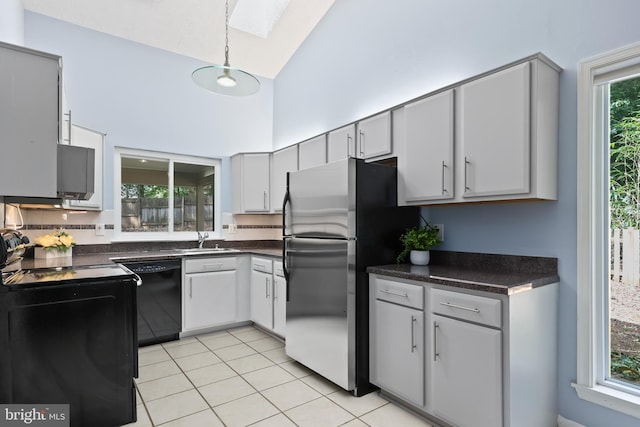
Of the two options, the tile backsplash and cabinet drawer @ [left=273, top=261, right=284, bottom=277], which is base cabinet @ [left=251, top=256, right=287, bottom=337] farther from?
the tile backsplash

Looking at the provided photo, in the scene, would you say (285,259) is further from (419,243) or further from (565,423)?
(565,423)

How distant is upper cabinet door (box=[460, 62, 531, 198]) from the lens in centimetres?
193

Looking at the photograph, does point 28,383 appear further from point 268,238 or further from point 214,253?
point 268,238

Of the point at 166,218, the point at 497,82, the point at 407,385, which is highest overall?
the point at 497,82

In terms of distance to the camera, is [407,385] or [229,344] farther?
[229,344]

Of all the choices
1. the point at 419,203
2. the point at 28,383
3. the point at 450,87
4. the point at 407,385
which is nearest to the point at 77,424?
the point at 28,383

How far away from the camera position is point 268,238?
191 inches

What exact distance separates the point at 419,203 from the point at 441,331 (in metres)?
0.91

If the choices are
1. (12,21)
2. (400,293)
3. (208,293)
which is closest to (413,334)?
(400,293)

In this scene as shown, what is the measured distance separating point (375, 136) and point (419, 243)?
1.01m

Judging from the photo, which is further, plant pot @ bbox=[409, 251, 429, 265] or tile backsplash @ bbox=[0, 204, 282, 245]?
tile backsplash @ bbox=[0, 204, 282, 245]

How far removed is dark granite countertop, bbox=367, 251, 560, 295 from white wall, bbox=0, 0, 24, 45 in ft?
9.65

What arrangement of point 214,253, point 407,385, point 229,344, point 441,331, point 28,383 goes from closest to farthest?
point 28,383
point 441,331
point 407,385
point 229,344
point 214,253

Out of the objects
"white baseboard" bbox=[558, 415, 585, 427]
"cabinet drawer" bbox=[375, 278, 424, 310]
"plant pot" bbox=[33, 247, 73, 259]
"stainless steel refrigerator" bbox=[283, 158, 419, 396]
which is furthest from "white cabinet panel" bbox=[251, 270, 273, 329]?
"white baseboard" bbox=[558, 415, 585, 427]
